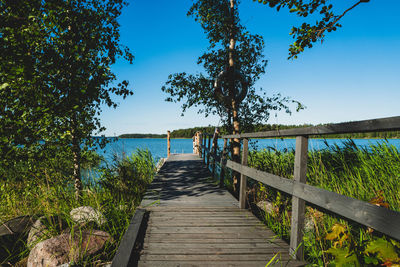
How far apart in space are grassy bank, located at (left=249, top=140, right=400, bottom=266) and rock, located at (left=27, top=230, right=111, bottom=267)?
7.63 feet

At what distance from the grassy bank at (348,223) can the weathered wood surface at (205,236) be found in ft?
1.16

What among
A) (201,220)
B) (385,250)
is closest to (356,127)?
(385,250)

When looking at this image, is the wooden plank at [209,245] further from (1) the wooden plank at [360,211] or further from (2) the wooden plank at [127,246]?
(1) the wooden plank at [360,211]

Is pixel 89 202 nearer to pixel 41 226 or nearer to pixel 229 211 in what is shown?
pixel 41 226

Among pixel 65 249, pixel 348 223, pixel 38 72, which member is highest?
pixel 38 72

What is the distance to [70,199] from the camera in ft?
13.8

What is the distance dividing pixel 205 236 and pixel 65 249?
1.67m

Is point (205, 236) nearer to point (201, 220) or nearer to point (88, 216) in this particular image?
point (201, 220)

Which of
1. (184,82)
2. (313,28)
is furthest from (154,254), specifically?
(184,82)

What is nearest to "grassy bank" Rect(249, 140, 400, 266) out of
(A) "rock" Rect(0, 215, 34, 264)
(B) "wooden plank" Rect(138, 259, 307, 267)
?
(B) "wooden plank" Rect(138, 259, 307, 267)

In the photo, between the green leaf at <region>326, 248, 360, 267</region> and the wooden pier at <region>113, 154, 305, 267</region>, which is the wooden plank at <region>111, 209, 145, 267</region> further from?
the green leaf at <region>326, 248, 360, 267</region>

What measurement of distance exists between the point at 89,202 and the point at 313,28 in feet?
16.5

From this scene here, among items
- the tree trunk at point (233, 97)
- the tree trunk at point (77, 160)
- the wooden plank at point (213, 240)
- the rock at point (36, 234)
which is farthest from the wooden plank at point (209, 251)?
the tree trunk at point (233, 97)

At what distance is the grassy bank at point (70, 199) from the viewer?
3426 millimetres
